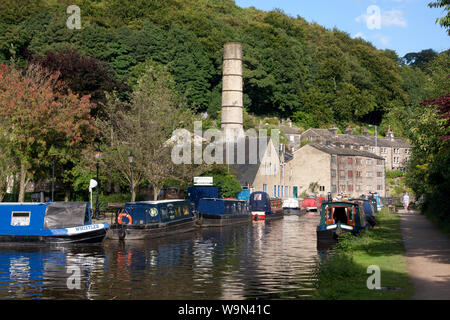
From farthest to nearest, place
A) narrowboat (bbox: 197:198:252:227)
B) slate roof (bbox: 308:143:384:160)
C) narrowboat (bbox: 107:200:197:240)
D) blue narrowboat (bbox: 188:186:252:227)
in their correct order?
slate roof (bbox: 308:143:384:160), blue narrowboat (bbox: 188:186:252:227), narrowboat (bbox: 197:198:252:227), narrowboat (bbox: 107:200:197:240)

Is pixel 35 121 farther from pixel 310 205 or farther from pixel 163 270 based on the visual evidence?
pixel 310 205

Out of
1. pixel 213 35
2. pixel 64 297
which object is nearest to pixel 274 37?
pixel 213 35

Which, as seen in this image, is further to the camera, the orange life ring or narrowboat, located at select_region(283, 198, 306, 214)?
narrowboat, located at select_region(283, 198, 306, 214)

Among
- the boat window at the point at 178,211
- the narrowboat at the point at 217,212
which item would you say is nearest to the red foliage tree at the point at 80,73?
the narrowboat at the point at 217,212

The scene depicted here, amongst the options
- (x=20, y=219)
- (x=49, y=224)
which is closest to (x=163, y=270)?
(x=49, y=224)

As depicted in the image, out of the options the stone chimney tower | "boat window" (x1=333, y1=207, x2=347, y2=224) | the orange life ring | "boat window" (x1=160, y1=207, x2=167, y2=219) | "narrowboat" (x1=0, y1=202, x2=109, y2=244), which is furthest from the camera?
the stone chimney tower

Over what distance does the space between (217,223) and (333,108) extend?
9197cm

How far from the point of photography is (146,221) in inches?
1409

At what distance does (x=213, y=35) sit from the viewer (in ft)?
415

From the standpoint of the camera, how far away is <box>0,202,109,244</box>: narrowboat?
31.0 meters

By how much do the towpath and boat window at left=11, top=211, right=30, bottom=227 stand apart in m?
19.4

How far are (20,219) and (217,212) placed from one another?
64.3 ft

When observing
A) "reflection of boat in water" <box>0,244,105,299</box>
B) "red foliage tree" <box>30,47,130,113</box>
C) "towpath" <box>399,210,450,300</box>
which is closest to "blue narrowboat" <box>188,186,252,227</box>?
"red foliage tree" <box>30,47,130,113</box>

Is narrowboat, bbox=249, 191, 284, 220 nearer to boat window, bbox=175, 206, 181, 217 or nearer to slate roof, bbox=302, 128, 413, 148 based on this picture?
boat window, bbox=175, 206, 181, 217
